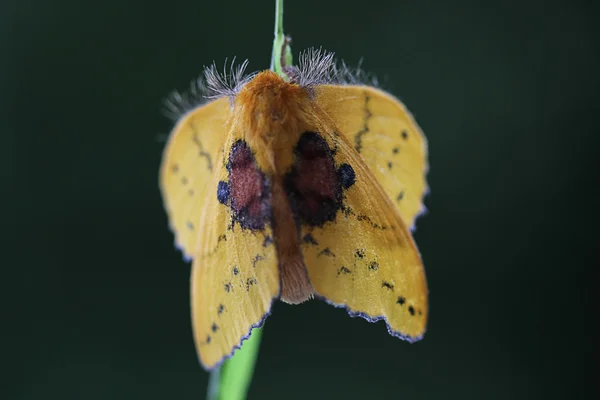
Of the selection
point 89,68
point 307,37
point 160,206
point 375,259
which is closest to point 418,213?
point 375,259

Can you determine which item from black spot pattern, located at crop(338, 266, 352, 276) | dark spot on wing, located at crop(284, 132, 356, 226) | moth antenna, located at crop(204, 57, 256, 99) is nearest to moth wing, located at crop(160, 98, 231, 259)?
moth antenna, located at crop(204, 57, 256, 99)

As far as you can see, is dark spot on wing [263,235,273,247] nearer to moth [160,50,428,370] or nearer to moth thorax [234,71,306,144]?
moth [160,50,428,370]

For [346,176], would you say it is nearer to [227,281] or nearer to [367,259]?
[367,259]

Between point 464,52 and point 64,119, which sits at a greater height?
point 464,52

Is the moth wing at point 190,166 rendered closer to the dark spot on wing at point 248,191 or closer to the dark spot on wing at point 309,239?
the dark spot on wing at point 248,191

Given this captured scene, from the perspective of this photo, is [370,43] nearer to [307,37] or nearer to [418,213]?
[307,37]

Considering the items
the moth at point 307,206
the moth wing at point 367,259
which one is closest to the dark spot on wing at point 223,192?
the moth at point 307,206

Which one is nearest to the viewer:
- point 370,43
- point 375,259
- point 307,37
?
point 375,259
